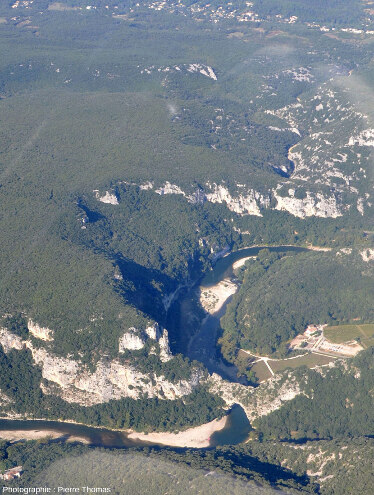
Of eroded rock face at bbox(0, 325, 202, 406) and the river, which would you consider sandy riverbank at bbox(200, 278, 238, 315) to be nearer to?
the river

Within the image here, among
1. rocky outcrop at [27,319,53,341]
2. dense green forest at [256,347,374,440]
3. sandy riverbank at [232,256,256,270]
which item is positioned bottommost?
sandy riverbank at [232,256,256,270]

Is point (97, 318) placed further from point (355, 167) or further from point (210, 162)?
point (355, 167)

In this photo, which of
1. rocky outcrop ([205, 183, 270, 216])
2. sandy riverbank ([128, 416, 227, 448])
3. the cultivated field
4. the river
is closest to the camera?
sandy riverbank ([128, 416, 227, 448])

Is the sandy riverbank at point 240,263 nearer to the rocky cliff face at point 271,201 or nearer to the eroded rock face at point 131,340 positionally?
the rocky cliff face at point 271,201

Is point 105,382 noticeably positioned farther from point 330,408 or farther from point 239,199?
point 239,199

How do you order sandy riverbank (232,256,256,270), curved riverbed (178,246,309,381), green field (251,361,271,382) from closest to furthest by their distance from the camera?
green field (251,361,271,382), curved riverbed (178,246,309,381), sandy riverbank (232,256,256,270)

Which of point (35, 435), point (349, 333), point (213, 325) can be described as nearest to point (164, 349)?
point (213, 325)

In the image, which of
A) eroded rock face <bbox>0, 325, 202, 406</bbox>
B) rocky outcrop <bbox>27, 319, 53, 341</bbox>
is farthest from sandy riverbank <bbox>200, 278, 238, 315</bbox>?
rocky outcrop <bbox>27, 319, 53, 341</bbox>

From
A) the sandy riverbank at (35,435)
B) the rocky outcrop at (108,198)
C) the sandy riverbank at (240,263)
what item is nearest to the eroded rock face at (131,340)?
the sandy riverbank at (35,435)
